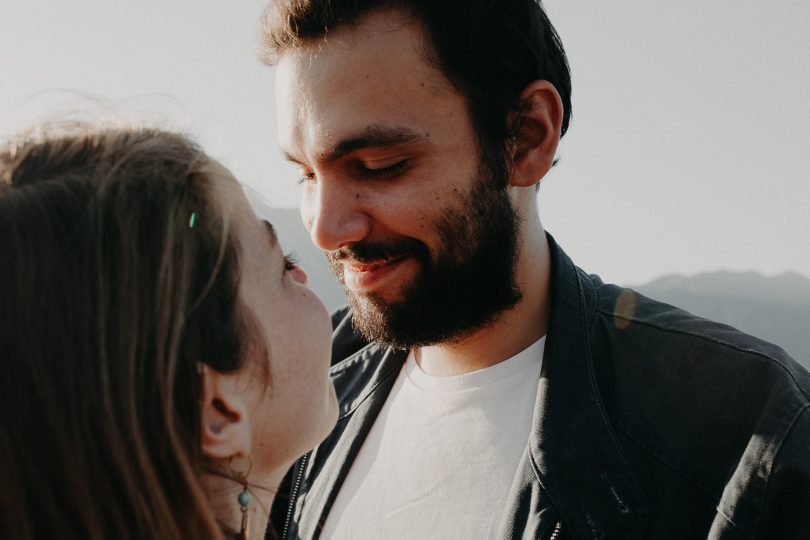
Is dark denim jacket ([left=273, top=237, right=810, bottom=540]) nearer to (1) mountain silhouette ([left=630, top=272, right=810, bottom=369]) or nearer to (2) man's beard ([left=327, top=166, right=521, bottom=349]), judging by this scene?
(2) man's beard ([left=327, top=166, right=521, bottom=349])

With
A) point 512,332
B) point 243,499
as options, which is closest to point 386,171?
point 512,332

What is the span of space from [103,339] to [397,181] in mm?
1160

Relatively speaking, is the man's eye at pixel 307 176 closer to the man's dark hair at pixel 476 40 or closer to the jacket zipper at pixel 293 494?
the man's dark hair at pixel 476 40

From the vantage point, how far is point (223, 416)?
4.74 ft

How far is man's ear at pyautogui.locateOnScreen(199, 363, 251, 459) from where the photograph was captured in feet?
4.48

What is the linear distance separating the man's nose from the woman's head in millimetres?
683

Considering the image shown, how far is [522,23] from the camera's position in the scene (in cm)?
240

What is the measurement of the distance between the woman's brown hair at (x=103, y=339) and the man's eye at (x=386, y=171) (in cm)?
83

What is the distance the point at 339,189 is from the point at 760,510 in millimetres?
1452

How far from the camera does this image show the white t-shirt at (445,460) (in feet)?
6.34

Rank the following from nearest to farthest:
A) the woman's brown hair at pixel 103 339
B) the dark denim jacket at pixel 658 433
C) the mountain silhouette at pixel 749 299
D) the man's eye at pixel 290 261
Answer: the woman's brown hair at pixel 103 339, the dark denim jacket at pixel 658 433, the man's eye at pixel 290 261, the mountain silhouette at pixel 749 299

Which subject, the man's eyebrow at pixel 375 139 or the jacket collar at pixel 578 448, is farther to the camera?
the man's eyebrow at pixel 375 139

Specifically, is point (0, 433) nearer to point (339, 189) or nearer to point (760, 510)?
point (339, 189)

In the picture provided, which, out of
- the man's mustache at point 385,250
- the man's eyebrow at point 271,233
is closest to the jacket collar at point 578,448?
the man's mustache at point 385,250
